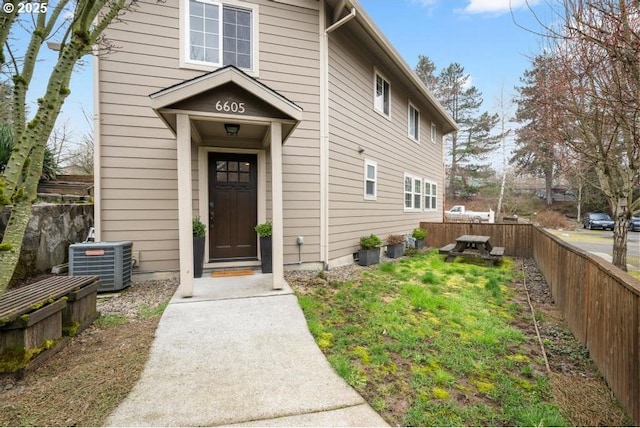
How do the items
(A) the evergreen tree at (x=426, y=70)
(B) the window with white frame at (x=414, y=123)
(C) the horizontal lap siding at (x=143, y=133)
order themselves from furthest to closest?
1. (A) the evergreen tree at (x=426, y=70)
2. (B) the window with white frame at (x=414, y=123)
3. (C) the horizontal lap siding at (x=143, y=133)

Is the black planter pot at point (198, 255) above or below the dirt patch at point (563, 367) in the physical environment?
Answer: above

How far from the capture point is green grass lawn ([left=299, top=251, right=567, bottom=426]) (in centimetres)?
221

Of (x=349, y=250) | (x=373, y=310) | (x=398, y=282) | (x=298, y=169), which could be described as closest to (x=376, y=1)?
(x=298, y=169)

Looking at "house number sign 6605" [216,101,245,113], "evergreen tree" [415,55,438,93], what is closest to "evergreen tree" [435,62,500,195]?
"evergreen tree" [415,55,438,93]

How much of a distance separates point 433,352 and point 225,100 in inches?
156

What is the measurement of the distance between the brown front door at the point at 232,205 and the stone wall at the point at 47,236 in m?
2.41

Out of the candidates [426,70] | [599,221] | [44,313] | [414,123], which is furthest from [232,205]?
[426,70]

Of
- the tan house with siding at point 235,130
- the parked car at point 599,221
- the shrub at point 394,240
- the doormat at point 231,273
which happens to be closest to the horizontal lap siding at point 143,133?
the tan house with siding at point 235,130

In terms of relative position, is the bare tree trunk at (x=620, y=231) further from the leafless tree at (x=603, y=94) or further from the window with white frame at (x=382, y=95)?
the window with white frame at (x=382, y=95)

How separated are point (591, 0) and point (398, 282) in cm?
459

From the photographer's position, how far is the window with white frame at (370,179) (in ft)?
Result: 26.2

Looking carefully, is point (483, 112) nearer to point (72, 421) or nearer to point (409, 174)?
point (409, 174)

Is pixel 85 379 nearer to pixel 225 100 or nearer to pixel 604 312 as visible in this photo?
pixel 225 100

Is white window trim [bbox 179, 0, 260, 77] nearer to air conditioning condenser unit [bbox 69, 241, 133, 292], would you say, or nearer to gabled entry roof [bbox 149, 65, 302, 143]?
gabled entry roof [bbox 149, 65, 302, 143]
